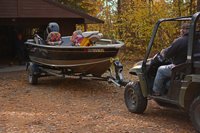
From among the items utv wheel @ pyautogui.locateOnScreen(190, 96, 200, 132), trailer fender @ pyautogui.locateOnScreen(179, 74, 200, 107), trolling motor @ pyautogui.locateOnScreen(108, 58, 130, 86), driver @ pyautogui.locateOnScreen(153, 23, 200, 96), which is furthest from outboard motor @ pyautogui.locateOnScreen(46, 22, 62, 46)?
utv wheel @ pyautogui.locateOnScreen(190, 96, 200, 132)

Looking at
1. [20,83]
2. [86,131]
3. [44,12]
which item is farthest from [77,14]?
[86,131]

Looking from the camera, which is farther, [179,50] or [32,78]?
[32,78]

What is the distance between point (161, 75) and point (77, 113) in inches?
87.0

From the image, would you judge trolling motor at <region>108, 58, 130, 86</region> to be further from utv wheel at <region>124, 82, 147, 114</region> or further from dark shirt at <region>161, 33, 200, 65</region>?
dark shirt at <region>161, 33, 200, 65</region>

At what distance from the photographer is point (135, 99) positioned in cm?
549

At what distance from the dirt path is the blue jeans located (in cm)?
67

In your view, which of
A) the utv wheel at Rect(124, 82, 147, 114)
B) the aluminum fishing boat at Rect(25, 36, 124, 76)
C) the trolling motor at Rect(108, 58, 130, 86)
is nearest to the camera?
the utv wheel at Rect(124, 82, 147, 114)

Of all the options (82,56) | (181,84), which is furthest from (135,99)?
(82,56)

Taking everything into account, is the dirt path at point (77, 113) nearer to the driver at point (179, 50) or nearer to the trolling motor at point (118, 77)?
the trolling motor at point (118, 77)

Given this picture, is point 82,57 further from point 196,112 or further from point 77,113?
point 196,112

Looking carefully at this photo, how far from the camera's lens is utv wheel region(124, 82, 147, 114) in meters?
5.38

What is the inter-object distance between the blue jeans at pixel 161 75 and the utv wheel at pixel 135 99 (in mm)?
489

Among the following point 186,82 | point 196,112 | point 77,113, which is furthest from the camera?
point 77,113

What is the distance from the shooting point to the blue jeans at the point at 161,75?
15.4 ft
